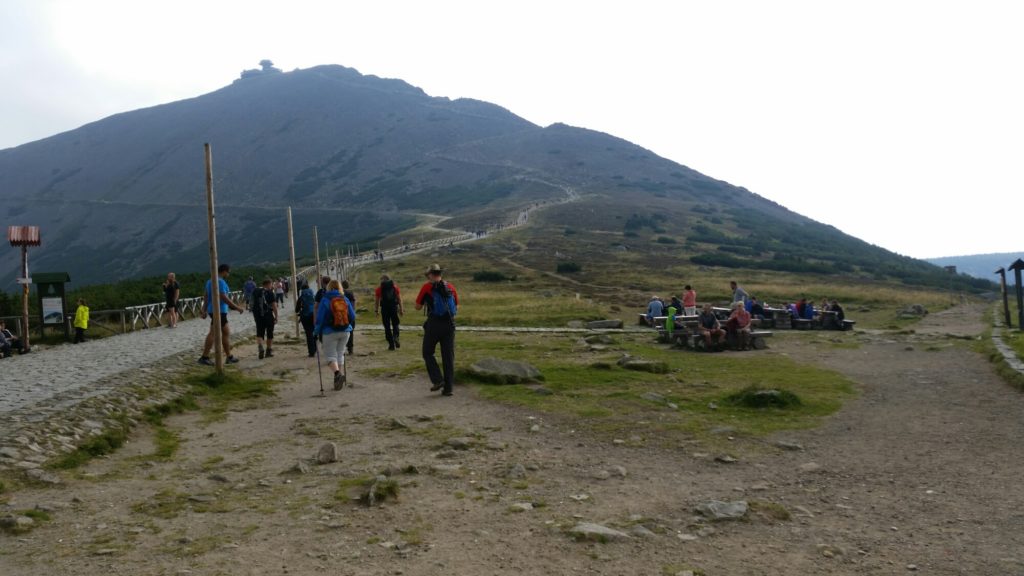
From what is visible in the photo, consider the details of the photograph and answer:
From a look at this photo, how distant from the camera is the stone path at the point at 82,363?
35.6 feet

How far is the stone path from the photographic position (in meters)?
10.9

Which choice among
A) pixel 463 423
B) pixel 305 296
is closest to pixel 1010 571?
pixel 463 423

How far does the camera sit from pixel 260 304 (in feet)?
54.5

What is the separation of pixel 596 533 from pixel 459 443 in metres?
3.25

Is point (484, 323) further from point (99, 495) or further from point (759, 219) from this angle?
point (759, 219)

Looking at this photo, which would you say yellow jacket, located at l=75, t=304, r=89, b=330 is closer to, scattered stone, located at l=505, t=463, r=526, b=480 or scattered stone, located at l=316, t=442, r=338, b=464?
scattered stone, located at l=316, t=442, r=338, b=464

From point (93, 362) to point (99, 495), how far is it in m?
10.3

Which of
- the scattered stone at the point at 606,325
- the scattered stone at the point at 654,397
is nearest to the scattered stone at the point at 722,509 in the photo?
the scattered stone at the point at 654,397

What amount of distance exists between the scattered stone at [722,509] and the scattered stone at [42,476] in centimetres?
598

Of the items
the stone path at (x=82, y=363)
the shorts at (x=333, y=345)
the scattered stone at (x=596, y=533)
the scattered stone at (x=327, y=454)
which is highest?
the shorts at (x=333, y=345)

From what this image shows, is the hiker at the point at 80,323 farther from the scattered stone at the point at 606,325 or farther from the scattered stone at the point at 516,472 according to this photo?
the scattered stone at the point at 516,472

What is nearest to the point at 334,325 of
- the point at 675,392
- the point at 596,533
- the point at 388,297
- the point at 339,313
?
the point at 339,313

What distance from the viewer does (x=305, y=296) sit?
18.3 meters

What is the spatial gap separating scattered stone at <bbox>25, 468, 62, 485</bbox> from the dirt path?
277 mm
